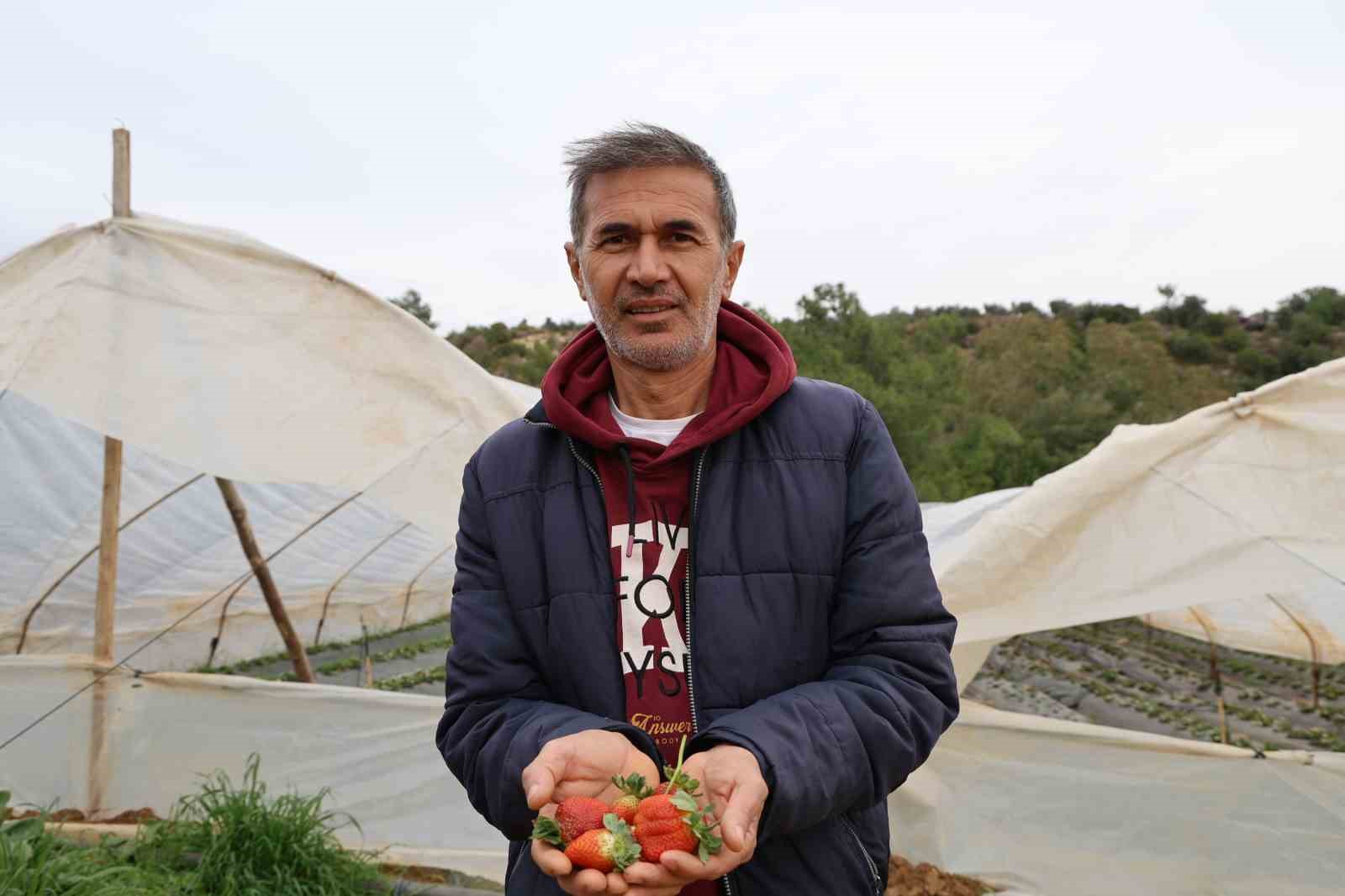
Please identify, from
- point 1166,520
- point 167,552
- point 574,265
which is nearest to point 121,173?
point 167,552

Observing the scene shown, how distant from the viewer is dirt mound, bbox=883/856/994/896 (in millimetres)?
4207

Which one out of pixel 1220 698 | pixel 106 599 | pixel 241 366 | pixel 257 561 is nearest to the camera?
pixel 241 366

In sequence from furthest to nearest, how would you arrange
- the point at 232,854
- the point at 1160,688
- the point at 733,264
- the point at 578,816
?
the point at 1160,688 → the point at 232,854 → the point at 733,264 → the point at 578,816

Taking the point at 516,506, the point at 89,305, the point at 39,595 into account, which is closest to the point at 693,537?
the point at 516,506

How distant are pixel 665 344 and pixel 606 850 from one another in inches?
32.4

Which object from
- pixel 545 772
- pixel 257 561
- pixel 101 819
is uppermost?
pixel 257 561

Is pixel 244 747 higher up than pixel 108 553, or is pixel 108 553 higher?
pixel 108 553

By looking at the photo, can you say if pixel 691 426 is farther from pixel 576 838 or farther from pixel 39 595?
pixel 39 595

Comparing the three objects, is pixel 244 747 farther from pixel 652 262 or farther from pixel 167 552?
pixel 652 262

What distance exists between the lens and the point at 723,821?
1336 millimetres

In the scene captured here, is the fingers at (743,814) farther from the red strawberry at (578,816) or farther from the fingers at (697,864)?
the red strawberry at (578,816)

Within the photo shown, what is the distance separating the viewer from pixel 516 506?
177 cm

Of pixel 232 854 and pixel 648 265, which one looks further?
pixel 232 854

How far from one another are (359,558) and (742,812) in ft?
26.8
